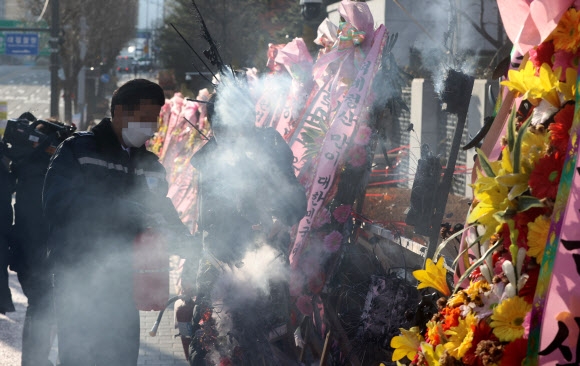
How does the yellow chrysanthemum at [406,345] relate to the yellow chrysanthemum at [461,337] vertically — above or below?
below

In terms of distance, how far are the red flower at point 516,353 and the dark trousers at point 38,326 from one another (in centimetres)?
431

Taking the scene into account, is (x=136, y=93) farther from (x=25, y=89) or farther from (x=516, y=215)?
(x=25, y=89)

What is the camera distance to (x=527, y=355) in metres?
2.12

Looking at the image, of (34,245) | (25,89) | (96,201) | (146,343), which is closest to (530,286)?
(96,201)

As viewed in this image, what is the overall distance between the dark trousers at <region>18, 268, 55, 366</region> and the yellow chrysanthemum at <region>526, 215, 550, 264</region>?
14.3ft

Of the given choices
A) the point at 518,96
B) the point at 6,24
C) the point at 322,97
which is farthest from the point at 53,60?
the point at 518,96

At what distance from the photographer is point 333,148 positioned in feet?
16.0

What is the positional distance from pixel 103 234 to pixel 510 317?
251 centimetres

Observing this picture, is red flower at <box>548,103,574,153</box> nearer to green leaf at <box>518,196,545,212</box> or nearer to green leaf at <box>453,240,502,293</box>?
green leaf at <box>518,196,545,212</box>

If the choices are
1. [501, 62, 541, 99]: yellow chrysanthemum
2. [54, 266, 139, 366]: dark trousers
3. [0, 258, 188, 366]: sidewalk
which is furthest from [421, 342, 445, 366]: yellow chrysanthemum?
[0, 258, 188, 366]: sidewalk

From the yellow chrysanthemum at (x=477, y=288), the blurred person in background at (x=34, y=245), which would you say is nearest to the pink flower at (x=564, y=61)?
the yellow chrysanthemum at (x=477, y=288)

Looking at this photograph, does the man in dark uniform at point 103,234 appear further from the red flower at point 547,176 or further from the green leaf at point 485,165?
the red flower at point 547,176

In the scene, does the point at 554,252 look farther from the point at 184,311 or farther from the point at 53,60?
the point at 53,60

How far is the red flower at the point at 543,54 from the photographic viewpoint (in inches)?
92.0
